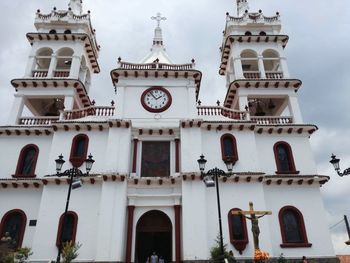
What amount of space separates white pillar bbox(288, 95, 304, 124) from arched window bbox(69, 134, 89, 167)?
54.5 feet

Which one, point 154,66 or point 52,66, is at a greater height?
point 52,66

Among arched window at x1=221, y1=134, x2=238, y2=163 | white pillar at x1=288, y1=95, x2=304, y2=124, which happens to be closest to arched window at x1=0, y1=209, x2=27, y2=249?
arched window at x1=221, y1=134, x2=238, y2=163

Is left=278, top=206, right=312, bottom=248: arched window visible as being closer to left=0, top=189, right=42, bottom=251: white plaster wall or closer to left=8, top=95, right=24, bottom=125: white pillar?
left=0, top=189, right=42, bottom=251: white plaster wall

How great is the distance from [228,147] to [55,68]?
56.2ft

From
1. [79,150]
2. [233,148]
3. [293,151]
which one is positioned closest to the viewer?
[79,150]

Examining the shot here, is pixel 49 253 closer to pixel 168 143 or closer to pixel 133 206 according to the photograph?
pixel 133 206

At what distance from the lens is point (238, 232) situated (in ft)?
66.0

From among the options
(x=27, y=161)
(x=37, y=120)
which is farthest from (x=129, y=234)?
(x=37, y=120)

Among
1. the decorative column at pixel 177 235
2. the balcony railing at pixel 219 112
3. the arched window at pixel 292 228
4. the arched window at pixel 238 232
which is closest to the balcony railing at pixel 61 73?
the balcony railing at pixel 219 112

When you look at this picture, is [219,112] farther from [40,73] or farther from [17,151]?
[40,73]

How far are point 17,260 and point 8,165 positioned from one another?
7.61 metres

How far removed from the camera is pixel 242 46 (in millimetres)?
28750

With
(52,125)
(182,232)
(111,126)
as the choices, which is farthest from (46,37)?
(182,232)

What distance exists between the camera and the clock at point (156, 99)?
23859mm
